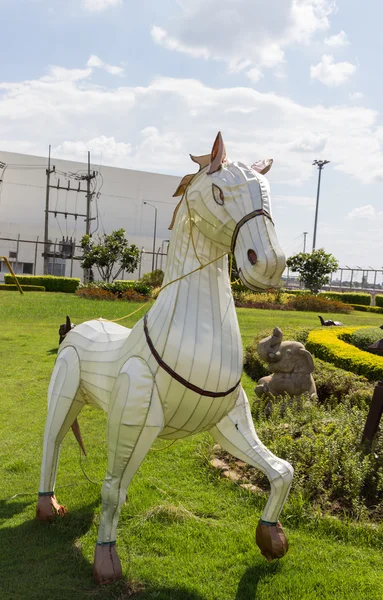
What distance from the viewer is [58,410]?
132 inches

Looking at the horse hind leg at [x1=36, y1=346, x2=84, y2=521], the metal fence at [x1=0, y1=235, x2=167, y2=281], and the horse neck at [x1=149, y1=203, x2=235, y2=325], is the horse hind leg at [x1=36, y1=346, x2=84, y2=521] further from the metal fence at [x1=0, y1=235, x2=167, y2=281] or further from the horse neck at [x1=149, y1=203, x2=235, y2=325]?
the metal fence at [x1=0, y1=235, x2=167, y2=281]

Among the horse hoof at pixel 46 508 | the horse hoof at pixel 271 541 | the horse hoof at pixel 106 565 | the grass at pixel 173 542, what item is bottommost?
the grass at pixel 173 542

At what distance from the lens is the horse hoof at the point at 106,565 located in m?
2.69

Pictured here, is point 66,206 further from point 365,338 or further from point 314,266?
point 365,338

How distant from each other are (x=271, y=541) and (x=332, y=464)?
5.59ft

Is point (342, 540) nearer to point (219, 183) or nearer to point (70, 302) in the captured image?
point (219, 183)

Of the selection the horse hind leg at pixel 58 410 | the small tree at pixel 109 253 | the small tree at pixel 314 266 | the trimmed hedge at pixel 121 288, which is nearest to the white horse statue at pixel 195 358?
the horse hind leg at pixel 58 410

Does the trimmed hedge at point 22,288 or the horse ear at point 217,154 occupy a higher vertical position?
the horse ear at point 217,154

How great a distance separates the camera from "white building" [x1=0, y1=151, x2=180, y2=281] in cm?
3778

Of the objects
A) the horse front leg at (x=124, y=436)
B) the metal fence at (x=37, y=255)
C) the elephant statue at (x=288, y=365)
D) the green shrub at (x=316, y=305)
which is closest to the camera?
the horse front leg at (x=124, y=436)

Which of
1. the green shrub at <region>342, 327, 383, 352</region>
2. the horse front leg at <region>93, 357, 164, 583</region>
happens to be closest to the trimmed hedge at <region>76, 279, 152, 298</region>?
A: the green shrub at <region>342, 327, 383, 352</region>

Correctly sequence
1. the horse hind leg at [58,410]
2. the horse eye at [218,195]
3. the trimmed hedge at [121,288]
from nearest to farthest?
the horse eye at [218,195]
the horse hind leg at [58,410]
the trimmed hedge at [121,288]

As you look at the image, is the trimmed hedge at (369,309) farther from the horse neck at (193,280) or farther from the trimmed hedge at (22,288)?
the horse neck at (193,280)

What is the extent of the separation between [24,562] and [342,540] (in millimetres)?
2091
